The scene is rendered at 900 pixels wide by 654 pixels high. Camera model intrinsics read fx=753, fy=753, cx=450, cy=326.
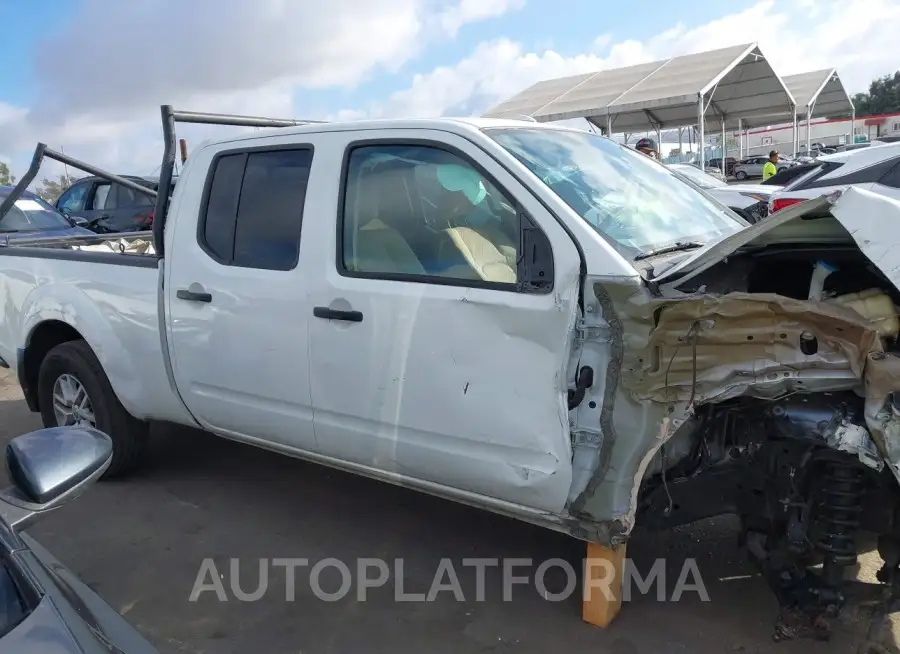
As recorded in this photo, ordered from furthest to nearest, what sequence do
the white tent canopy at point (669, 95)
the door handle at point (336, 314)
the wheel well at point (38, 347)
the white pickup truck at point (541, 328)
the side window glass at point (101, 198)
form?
the white tent canopy at point (669, 95) < the side window glass at point (101, 198) < the wheel well at point (38, 347) < the door handle at point (336, 314) < the white pickup truck at point (541, 328)

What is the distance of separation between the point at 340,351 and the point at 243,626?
1.18 m

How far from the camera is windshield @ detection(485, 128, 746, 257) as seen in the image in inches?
111

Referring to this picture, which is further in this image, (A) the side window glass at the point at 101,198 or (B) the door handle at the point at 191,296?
(A) the side window glass at the point at 101,198

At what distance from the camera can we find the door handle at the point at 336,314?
300cm

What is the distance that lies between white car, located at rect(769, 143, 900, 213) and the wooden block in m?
3.78

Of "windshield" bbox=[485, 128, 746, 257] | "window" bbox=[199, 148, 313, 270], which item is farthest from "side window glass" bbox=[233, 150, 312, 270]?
"windshield" bbox=[485, 128, 746, 257]

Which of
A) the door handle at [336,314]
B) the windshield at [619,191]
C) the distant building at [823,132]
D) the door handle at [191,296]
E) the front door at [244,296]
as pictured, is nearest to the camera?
the windshield at [619,191]

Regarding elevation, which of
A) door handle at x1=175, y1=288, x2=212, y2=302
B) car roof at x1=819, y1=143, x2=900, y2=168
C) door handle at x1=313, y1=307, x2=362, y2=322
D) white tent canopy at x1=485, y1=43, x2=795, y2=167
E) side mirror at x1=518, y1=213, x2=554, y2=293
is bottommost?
door handle at x1=313, y1=307, x2=362, y2=322

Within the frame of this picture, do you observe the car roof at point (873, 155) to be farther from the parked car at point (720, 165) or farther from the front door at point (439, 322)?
the parked car at point (720, 165)

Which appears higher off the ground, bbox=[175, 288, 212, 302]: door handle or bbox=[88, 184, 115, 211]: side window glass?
bbox=[88, 184, 115, 211]: side window glass

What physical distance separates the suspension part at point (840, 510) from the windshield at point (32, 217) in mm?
8489

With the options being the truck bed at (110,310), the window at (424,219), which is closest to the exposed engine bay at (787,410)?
the window at (424,219)

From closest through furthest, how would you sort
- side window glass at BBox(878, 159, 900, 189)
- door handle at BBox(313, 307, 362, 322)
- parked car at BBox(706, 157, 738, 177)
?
door handle at BBox(313, 307, 362, 322) → side window glass at BBox(878, 159, 900, 189) → parked car at BBox(706, 157, 738, 177)

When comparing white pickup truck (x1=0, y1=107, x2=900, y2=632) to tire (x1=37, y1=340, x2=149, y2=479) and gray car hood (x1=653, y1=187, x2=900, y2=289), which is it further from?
tire (x1=37, y1=340, x2=149, y2=479)
